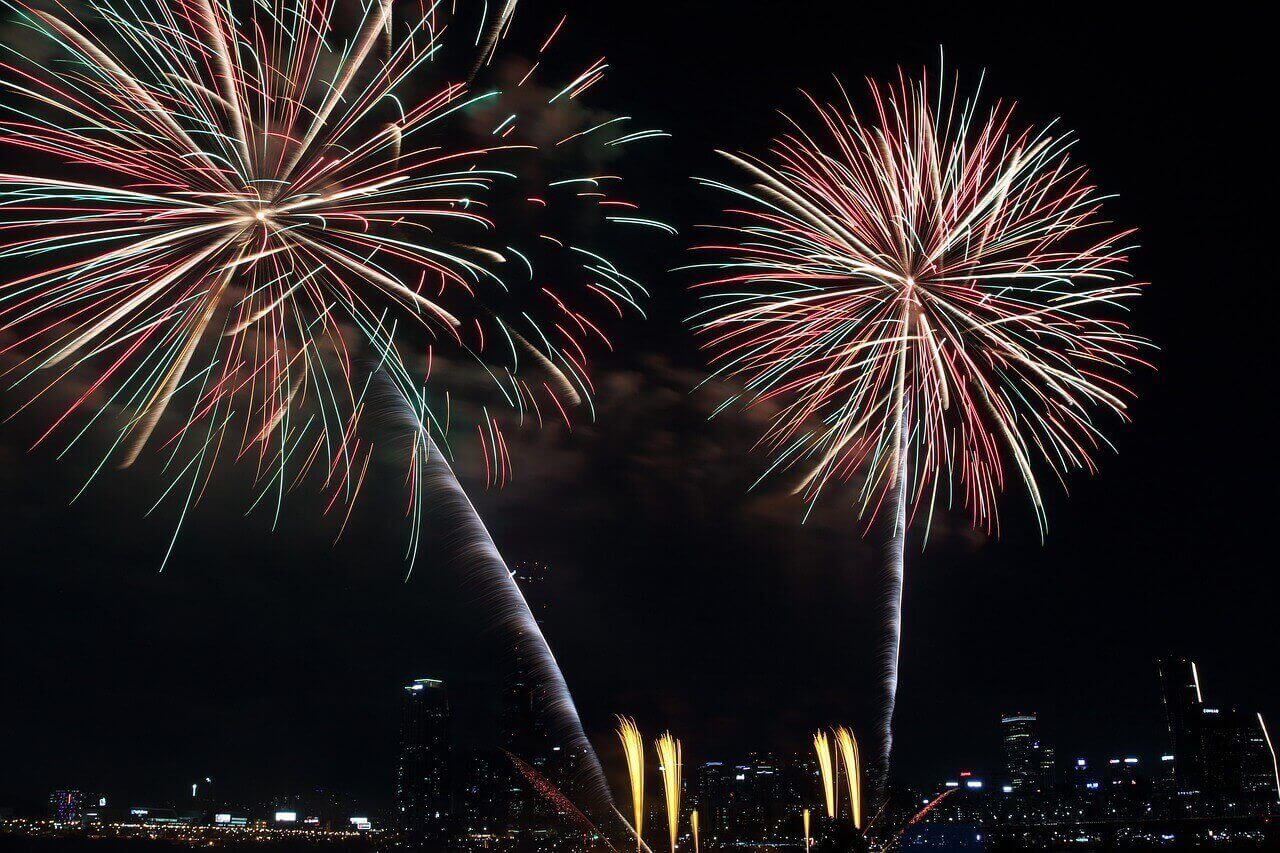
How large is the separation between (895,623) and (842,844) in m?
14.2

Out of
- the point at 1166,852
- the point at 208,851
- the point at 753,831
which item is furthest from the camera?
the point at 208,851

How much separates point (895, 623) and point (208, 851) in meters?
191

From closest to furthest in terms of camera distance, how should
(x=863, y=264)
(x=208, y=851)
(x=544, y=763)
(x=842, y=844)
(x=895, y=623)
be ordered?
(x=863, y=264)
(x=895, y=623)
(x=842, y=844)
(x=544, y=763)
(x=208, y=851)

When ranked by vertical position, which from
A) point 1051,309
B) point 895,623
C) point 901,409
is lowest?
point 895,623

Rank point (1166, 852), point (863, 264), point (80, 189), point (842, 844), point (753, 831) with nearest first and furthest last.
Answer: point (80, 189) → point (863, 264) → point (842, 844) → point (1166, 852) → point (753, 831)

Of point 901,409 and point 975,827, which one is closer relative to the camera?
point 901,409

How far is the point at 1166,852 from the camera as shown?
64.1 meters

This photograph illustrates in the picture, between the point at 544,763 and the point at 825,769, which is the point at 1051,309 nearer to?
the point at 825,769

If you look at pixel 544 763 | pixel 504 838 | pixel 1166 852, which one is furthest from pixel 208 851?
pixel 1166 852

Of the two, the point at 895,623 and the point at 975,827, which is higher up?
the point at 895,623

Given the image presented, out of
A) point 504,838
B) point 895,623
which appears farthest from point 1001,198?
point 504,838

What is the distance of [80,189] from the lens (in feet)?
46.2

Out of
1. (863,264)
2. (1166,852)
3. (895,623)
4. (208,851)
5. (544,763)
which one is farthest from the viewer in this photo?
(208,851)

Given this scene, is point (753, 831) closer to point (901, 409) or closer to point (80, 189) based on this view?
point (901, 409)
